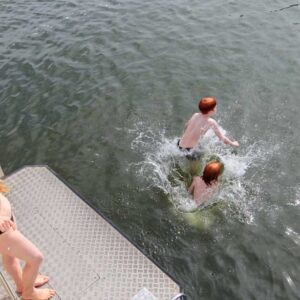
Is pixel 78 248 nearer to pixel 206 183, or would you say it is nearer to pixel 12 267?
pixel 12 267

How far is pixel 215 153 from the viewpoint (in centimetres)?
816

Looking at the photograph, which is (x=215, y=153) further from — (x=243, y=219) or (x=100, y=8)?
(x=100, y=8)

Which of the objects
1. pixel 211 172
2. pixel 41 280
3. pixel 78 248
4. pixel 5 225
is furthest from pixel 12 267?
pixel 211 172

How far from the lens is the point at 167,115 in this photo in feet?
30.7

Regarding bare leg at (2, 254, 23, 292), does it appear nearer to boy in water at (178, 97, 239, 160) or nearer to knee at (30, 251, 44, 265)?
knee at (30, 251, 44, 265)

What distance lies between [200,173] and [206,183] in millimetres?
1341

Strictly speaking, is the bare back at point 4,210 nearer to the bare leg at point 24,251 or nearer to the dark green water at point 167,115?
the bare leg at point 24,251

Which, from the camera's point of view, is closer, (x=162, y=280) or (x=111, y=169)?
(x=162, y=280)

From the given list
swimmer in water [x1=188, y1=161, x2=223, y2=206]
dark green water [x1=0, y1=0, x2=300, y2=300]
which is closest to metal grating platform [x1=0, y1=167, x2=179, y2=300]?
dark green water [x1=0, y1=0, x2=300, y2=300]

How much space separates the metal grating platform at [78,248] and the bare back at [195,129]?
2388 millimetres

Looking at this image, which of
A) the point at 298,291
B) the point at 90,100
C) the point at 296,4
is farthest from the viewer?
the point at 296,4

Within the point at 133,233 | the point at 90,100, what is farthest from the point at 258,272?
the point at 90,100

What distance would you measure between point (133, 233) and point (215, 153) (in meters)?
2.62

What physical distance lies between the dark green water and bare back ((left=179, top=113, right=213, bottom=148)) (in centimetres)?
76
